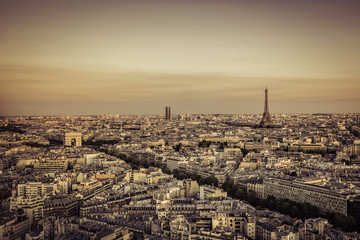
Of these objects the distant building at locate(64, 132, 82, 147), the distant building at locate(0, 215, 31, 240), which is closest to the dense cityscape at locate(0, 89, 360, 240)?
the distant building at locate(0, 215, 31, 240)

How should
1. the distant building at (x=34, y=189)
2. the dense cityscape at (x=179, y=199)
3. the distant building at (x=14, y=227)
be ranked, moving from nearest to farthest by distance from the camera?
the dense cityscape at (x=179, y=199) < the distant building at (x=14, y=227) < the distant building at (x=34, y=189)

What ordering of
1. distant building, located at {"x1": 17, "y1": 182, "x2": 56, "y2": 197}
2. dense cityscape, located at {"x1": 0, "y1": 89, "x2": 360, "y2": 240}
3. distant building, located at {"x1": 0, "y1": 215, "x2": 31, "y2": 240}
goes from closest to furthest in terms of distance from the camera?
1. dense cityscape, located at {"x1": 0, "y1": 89, "x2": 360, "y2": 240}
2. distant building, located at {"x1": 0, "y1": 215, "x2": 31, "y2": 240}
3. distant building, located at {"x1": 17, "y1": 182, "x2": 56, "y2": 197}

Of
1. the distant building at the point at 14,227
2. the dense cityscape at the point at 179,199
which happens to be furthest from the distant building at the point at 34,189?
the distant building at the point at 14,227

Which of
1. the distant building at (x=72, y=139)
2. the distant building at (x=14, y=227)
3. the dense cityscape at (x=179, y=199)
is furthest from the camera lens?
the distant building at (x=72, y=139)

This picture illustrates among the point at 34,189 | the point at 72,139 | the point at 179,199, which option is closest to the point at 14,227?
the point at 34,189

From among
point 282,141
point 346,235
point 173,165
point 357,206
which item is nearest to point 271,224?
point 346,235

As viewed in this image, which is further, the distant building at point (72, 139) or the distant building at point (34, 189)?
the distant building at point (72, 139)

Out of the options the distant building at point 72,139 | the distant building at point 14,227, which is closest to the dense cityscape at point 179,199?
the distant building at point 14,227

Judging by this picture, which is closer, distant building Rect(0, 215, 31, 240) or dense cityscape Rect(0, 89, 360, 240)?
dense cityscape Rect(0, 89, 360, 240)

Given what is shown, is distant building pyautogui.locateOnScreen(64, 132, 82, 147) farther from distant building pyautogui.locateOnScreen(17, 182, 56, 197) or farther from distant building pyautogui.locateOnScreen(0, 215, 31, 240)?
distant building pyautogui.locateOnScreen(0, 215, 31, 240)

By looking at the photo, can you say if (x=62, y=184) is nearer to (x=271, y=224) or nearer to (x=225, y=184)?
(x=225, y=184)

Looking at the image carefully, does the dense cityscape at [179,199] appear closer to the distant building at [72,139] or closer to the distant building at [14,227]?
the distant building at [14,227]
